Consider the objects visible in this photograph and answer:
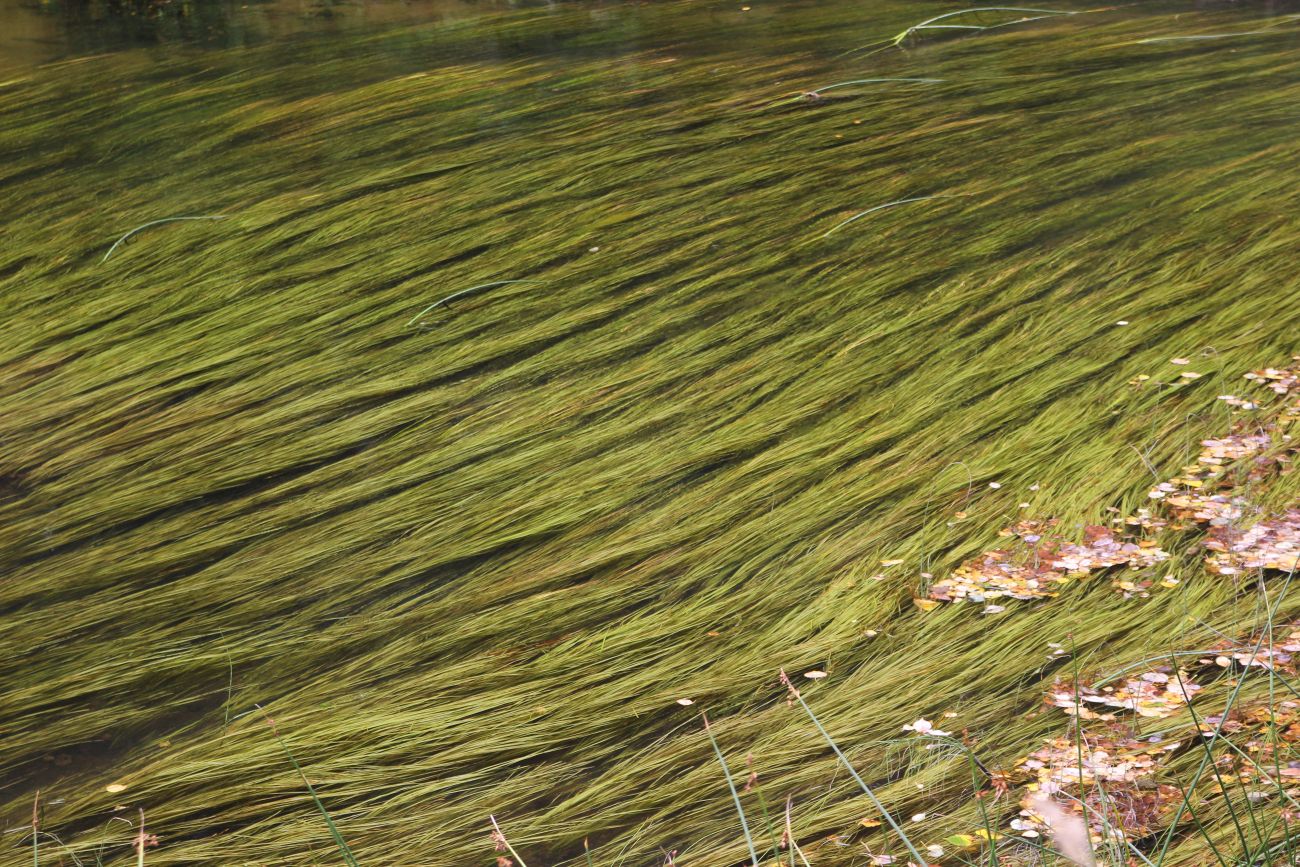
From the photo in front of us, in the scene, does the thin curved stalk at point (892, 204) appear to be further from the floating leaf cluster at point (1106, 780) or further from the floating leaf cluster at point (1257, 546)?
the floating leaf cluster at point (1106, 780)

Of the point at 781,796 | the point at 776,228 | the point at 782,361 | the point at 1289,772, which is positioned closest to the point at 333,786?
the point at 781,796

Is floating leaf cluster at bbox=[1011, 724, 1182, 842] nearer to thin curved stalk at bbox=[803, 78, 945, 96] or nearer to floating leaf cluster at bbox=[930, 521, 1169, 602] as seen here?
floating leaf cluster at bbox=[930, 521, 1169, 602]

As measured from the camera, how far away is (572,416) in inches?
94.0

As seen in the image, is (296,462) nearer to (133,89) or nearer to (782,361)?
(782,361)

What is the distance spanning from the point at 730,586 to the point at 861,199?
1805 mm

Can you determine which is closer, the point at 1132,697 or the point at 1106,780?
the point at 1106,780

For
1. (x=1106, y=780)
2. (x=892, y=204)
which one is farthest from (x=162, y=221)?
(x=1106, y=780)

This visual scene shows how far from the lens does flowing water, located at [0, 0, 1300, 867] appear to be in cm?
159

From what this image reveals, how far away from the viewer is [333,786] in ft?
5.04

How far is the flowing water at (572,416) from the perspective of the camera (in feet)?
5.23

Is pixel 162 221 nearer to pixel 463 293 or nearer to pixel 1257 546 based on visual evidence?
pixel 463 293

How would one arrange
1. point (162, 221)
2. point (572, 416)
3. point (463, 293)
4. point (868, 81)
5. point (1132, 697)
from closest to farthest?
1. point (1132, 697)
2. point (572, 416)
3. point (463, 293)
4. point (162, 221)
5. point (868, 81)

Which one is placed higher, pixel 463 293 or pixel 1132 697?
pixel 463 293

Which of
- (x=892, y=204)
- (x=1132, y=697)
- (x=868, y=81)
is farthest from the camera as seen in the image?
(x=868, y=81)
